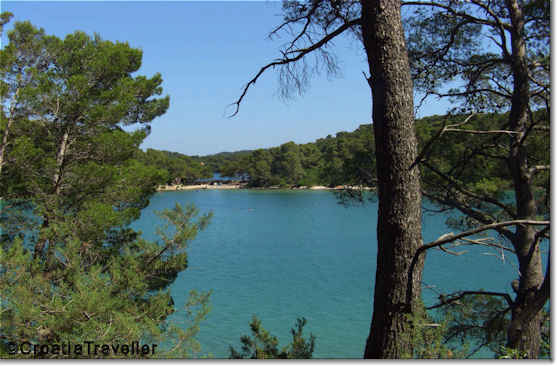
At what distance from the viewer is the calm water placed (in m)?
7.25

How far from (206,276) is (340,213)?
46.8ft

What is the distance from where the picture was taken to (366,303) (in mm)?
8508

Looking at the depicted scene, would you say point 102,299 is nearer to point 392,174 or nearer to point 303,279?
point 392,174

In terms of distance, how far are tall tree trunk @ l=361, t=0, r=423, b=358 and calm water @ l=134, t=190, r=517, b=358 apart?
228 centimetres

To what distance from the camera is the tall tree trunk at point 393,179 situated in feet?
5.10

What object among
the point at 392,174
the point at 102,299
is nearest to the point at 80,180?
the point at 102,299

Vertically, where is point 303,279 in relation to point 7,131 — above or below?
below

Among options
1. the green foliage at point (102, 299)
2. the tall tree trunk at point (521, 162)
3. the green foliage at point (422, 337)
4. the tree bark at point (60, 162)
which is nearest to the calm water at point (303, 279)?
the tall tree trunk at point (521, 162)

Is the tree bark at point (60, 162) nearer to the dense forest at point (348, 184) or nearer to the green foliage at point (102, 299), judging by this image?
the dense forest at point (348, 184)

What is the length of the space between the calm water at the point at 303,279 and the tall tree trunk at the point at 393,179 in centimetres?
228

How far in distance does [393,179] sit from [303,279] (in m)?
9.26

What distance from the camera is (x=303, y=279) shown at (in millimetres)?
10477

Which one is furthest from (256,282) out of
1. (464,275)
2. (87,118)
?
(87,118)

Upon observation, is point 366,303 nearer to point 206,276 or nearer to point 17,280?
point 206,276
